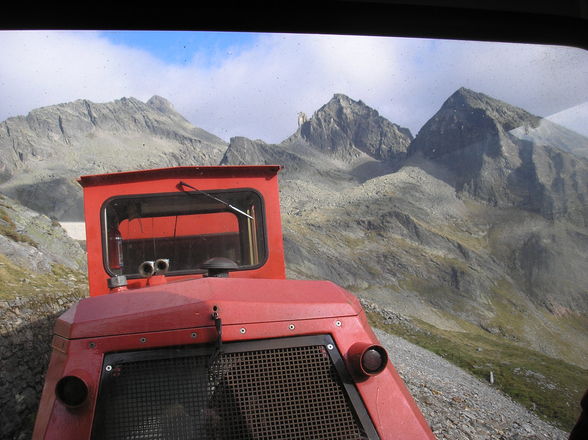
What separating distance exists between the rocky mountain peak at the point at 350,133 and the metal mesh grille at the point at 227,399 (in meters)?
146

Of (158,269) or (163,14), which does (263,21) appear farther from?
(158,269)

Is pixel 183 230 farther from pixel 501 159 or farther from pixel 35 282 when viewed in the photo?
pixel 501 159

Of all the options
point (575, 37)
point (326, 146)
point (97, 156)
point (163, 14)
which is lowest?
point (97, 156)

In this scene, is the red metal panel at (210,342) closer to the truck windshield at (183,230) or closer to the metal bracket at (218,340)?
the metal bracket at (218,340)

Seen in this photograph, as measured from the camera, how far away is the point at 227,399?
248 cm

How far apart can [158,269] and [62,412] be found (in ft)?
5.82

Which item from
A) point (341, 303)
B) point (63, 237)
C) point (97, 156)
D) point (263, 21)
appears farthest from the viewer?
point (97, 156)

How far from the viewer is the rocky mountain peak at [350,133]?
147125 mm

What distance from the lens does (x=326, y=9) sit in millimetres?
3361

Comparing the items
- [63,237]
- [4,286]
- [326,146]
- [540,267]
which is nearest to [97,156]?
[326,146]

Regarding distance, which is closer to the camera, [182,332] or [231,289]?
[182,332]

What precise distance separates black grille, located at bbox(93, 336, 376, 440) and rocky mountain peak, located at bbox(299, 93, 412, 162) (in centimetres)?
14577

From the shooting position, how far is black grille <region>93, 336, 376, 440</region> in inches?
95.3

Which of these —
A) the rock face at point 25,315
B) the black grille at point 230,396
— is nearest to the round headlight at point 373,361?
the black grille at point 230,396
